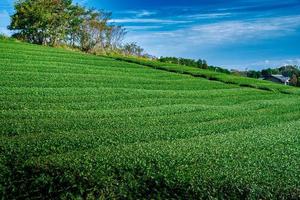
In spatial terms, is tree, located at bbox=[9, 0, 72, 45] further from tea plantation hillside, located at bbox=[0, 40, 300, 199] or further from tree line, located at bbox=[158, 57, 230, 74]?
tea plantation hillside, located at bbox=[0, 40, 300, 199]

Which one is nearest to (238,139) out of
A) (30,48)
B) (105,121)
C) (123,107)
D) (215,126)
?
(215,126)

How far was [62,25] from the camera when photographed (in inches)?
2251

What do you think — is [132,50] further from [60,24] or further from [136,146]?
[136,146]

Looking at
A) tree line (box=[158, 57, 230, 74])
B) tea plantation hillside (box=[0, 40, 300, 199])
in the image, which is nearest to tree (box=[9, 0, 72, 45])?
tree line (box=[158, 57, 230, 74])

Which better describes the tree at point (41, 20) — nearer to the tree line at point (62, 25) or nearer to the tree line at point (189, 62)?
the tree line at point (62, 25)

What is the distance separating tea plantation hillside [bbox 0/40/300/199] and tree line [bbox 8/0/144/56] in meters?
29.2

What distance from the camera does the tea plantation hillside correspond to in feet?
33.2

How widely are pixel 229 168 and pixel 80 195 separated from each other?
3646 millimetres

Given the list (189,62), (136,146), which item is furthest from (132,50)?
(136,146)

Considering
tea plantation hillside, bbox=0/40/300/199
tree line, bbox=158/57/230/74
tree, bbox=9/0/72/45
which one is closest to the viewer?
tea plantation hillside, bbox=0/40/300/199

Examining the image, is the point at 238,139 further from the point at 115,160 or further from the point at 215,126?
the point at 115,160

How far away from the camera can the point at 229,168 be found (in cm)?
1114

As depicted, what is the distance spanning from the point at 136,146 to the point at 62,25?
153 ft

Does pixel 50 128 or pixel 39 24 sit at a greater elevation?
pixel 39 24
